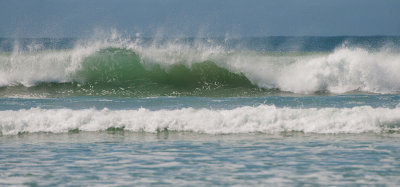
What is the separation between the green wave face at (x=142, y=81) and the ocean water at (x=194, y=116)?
42mm

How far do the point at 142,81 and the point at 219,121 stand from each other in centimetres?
778

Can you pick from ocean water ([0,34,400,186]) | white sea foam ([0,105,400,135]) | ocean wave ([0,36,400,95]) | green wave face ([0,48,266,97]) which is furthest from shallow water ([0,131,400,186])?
ocean wave ([0,36,400,95])

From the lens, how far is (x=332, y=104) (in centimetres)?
1436

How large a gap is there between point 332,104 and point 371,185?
26.6 ft

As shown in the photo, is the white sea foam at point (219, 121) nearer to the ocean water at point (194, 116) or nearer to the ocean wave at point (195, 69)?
the ocean water at point (194, 116)

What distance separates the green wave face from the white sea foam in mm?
5384

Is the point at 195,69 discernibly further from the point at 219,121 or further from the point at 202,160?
the point at 202,160

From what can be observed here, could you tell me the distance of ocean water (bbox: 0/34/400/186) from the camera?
726cm

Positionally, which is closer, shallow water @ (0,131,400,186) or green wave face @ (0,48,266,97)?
shallow water @ (0,131,400,186)

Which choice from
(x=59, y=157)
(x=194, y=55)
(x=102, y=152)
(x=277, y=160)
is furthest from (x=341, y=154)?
(x=194, y=55)

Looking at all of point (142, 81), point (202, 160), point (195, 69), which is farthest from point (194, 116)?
point (195, 69)

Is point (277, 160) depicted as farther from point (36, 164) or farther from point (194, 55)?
point (194, 55)

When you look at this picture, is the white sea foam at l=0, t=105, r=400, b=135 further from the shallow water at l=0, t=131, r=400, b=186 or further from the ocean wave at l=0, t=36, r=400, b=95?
the ocean wave at l=0, t=36, r=400, b=95

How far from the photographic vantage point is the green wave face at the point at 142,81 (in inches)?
695
